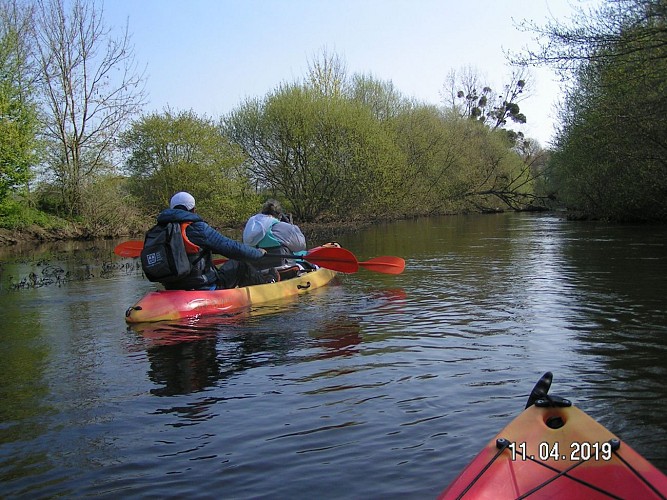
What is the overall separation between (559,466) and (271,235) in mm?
7447

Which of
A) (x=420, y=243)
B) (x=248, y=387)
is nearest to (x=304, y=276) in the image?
(x=248, y=387)

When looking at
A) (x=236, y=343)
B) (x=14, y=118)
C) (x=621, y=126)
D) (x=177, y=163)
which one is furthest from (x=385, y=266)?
(x=177, y=163)

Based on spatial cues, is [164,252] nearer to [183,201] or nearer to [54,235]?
[183,201]

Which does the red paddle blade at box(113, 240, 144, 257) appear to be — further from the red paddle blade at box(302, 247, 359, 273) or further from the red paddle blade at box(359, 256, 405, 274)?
the red paddle blade at box(359, 256, 405, 274)

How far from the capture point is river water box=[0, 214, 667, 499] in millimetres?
3812

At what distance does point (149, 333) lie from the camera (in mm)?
7586

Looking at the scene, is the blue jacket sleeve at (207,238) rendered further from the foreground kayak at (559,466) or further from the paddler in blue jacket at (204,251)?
the foreground kayak at (559,466)

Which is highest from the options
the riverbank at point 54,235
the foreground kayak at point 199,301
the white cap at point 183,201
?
the riverbank at point 54,235

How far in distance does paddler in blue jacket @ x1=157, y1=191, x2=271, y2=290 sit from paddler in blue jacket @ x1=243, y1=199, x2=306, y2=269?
25.6 inches

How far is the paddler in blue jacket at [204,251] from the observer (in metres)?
7.94

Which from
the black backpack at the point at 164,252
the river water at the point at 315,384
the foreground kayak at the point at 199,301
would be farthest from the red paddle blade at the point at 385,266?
the black backpack at the point at 164,252

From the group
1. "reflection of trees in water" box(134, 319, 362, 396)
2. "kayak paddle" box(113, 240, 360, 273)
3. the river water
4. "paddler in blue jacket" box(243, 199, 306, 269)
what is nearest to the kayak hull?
the river water

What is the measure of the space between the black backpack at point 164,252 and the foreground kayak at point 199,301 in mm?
352

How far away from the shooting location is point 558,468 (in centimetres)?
296
